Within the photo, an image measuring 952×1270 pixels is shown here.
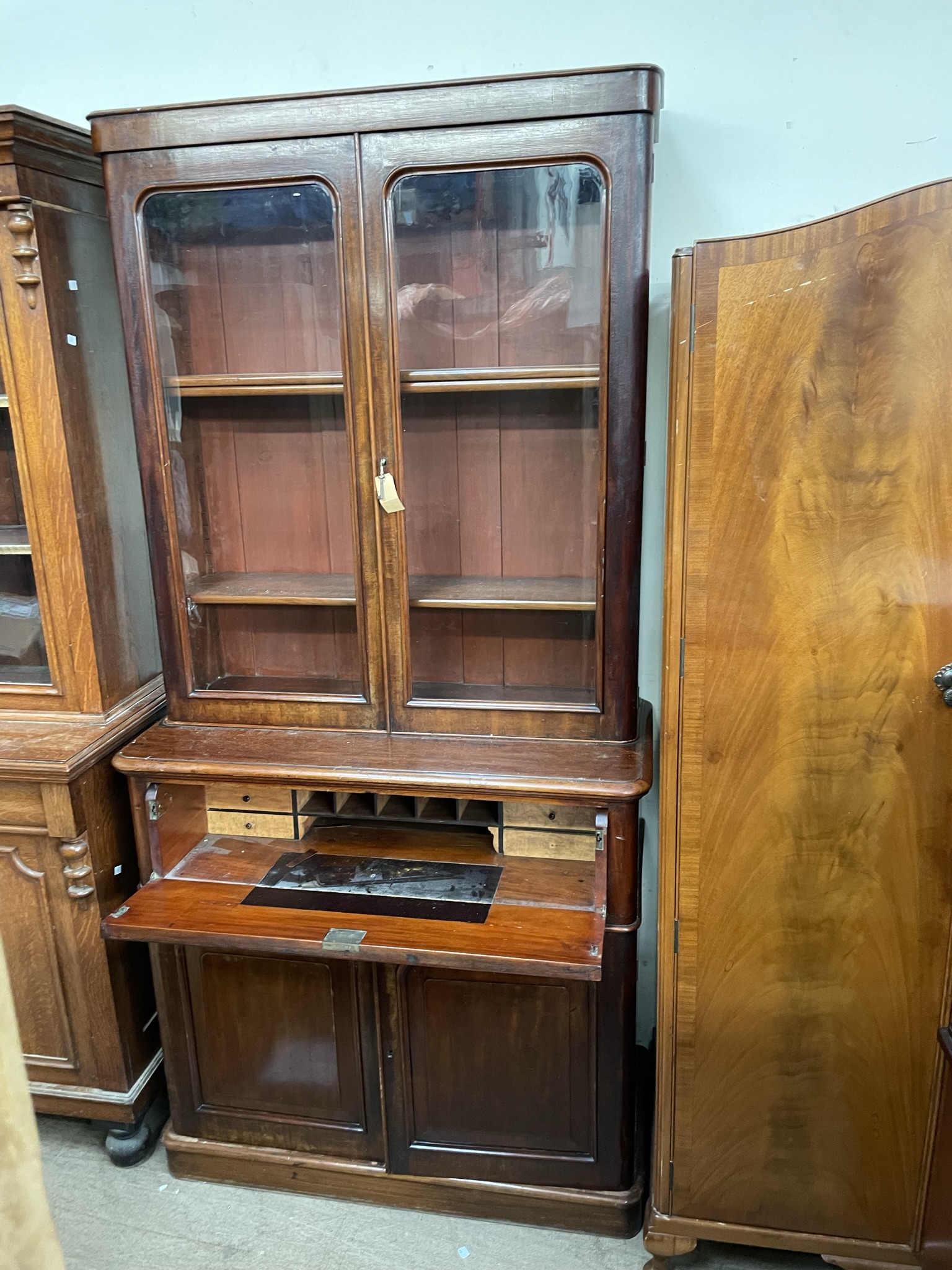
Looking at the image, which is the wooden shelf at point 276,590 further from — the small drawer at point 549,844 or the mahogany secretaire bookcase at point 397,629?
the small drawer at point 549,844

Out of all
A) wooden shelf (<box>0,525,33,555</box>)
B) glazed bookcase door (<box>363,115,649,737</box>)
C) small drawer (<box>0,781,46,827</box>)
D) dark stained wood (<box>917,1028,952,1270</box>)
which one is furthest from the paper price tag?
dark stained wood (<box>917,1028,952,1270</box>)

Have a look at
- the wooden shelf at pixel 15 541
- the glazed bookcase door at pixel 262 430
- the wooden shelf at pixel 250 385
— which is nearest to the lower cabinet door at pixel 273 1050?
the glazed bookcase door at pixel 262 430

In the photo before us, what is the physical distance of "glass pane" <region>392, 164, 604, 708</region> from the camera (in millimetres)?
1493

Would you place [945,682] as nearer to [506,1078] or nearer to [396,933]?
[396,933]

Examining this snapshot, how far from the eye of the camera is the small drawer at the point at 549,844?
166 cm

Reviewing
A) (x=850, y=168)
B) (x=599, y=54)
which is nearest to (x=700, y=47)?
(x=599, y=54)

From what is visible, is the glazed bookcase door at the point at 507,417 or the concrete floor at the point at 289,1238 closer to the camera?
the glazed bookcase door at the point at 507,417

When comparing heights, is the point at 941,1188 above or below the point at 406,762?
below

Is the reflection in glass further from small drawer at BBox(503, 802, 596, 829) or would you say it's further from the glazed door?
small drawer at BBox(503, 802, 596, 829)

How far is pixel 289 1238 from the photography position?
1.74m

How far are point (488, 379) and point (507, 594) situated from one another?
400mm

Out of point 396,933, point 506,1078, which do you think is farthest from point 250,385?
point 506,1078

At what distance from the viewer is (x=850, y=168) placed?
64.8 inches

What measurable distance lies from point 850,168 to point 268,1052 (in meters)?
2.05
